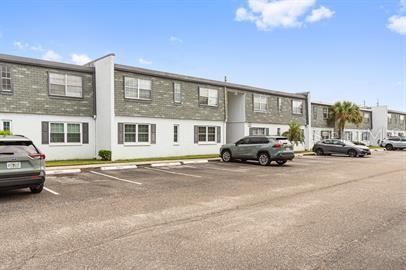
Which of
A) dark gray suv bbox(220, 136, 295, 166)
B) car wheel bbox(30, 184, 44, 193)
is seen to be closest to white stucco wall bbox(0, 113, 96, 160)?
dark gray suv bbox(220, 136, 295, 166)

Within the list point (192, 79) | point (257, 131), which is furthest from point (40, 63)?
point (257, 131)

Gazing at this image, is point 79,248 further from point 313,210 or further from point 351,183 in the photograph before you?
point 351,183

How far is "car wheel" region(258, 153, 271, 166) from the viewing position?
61.1 feet

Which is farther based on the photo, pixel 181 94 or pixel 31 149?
pixel 181 94

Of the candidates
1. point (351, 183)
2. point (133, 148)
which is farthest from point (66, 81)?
point (351, 183)

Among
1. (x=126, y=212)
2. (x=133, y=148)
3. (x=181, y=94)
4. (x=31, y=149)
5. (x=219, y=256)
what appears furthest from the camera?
(x=181, y=94)

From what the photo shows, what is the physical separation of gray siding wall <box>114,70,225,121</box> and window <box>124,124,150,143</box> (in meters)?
0.76

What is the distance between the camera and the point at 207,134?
25.9 metres

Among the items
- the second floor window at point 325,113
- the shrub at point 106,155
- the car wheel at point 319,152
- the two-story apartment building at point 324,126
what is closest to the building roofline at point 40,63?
the shrub at point 106,155

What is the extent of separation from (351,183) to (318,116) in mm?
28343

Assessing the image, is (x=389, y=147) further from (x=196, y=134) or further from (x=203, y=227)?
(x=203, y=227)

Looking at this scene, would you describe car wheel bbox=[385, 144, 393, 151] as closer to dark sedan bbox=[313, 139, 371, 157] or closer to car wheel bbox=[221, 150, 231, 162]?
dark sedan bbox=[313, 139, 371, 157]

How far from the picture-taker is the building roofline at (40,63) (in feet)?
57.0

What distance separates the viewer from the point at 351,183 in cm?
1183
